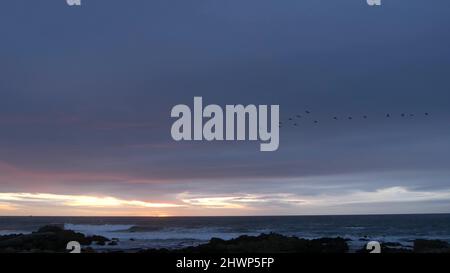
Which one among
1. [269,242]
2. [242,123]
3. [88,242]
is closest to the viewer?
[242,123]

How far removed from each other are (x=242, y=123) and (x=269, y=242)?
10876mm

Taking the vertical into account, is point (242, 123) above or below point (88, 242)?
above
